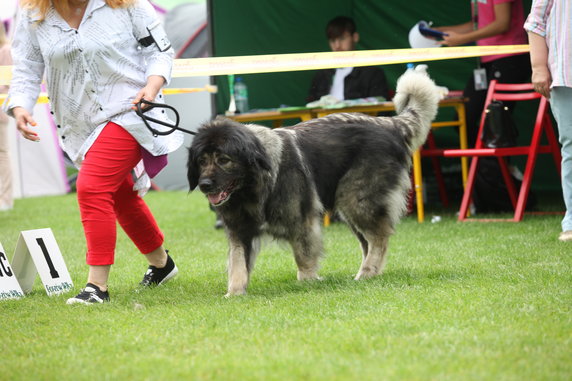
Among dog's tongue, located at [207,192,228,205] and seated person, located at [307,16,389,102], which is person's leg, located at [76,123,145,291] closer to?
dog's tongue, located at [207,192,228,205]

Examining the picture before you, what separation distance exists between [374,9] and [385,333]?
22.5 ft

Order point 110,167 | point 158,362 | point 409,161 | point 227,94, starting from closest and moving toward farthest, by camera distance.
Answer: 1. point 158,362
2. point 110,167
3. point 409,161
4. point 227,94

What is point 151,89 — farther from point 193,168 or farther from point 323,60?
point 323,60

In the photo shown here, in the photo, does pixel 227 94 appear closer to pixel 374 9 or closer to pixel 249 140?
pixel 374 9

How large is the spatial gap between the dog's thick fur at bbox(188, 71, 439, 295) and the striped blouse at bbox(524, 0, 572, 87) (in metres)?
0.93

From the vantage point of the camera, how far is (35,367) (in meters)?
3.13

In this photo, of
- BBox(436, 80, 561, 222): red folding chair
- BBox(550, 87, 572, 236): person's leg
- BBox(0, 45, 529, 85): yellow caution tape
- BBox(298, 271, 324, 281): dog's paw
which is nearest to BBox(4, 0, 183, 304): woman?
BBox(298, 271, 324, 281): dog's paw

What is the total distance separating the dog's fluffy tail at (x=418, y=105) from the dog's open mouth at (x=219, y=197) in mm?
1397

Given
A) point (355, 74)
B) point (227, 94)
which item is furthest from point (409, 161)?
point (227, 94)

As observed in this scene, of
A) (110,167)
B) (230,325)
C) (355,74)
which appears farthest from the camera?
(355,74)

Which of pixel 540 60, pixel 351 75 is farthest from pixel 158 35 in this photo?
pixel 351 75

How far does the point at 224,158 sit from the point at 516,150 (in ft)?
11.2

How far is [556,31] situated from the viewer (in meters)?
5.62

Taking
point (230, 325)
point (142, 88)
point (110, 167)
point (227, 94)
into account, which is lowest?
point (227, 94)
